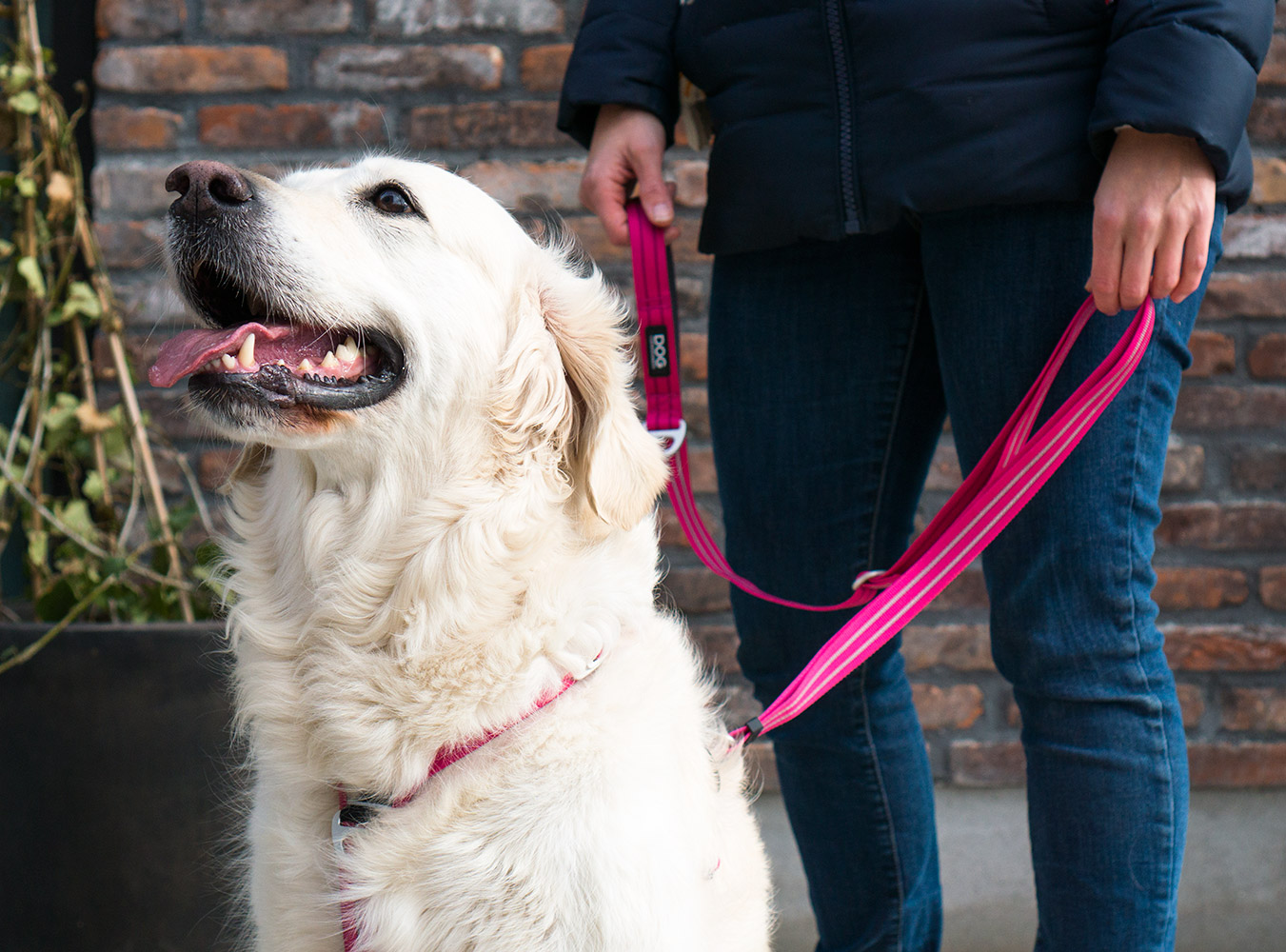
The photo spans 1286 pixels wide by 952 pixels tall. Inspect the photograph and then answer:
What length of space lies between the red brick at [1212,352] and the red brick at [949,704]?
0.85 m

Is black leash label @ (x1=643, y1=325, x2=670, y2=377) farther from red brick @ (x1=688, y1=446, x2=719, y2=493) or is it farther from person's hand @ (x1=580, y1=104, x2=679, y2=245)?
red brick @ (x1=688, y1=446, x2=719, y2=493)

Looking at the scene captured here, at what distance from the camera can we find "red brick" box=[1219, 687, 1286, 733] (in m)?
2.09

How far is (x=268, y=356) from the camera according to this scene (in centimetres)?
118

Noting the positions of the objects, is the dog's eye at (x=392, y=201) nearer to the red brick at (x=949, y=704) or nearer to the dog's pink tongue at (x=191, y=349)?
the dog's pink tongue at (x=191, y=349)

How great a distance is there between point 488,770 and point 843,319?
764 mm

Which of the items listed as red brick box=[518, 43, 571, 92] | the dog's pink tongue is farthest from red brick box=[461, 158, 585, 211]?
the dog's pink tongue

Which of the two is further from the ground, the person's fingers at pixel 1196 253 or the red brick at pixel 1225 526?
the person's fingers at pixel 1196 253

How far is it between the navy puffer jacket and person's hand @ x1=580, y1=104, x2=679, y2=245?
4 centimetres

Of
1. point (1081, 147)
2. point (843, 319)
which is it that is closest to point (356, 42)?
point (843, 319)

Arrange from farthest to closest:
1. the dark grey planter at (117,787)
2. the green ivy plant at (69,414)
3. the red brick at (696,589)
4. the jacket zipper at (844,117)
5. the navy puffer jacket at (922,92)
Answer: the red brick at (696,589) < the green ivy plant at (69,414) < the dark grey planter at (117,787) < the jacket zipper at (844,117) < the navy puffer jacket at (922,92)

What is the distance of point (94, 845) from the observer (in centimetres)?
173

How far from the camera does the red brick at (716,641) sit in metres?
2.19

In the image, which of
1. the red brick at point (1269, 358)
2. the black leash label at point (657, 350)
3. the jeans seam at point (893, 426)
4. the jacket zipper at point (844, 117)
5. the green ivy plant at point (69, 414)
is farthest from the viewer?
the red brick at point (1269, 358)

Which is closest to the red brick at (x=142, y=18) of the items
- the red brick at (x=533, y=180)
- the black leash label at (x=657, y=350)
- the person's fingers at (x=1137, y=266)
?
the red brick at (x=533, y=180)
